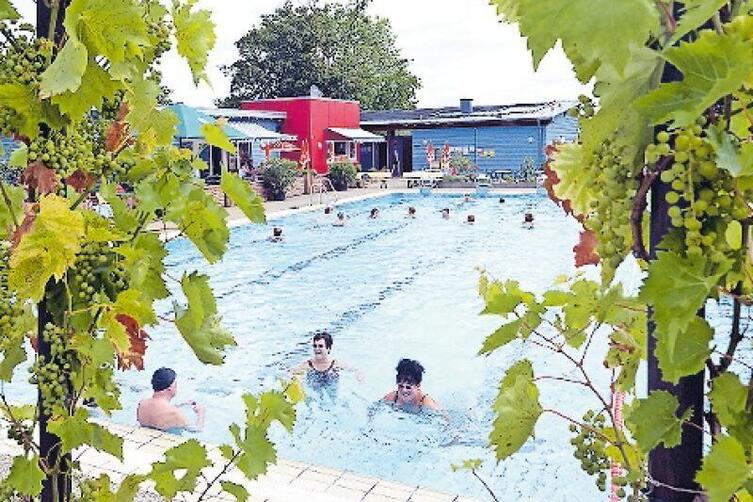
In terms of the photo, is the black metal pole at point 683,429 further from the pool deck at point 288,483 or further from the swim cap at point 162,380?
the swim cap at point 162,380

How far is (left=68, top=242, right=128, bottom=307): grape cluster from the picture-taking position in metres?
1.47

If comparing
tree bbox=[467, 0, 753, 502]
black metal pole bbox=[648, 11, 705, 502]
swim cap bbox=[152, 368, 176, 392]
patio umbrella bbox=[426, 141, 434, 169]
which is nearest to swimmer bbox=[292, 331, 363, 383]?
swim cap bbox=[152, 368, 176, 392]

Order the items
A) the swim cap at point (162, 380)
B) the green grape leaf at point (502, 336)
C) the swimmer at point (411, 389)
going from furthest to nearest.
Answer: the swimmer at point (411, 389)
the swim cap at point (162, 380)
the green grape leaf at point (502, 336)

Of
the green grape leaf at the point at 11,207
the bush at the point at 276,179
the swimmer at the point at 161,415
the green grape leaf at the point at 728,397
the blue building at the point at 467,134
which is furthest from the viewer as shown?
the blue building at the point at 467,134

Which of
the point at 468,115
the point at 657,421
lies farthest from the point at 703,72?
the point at 468,115

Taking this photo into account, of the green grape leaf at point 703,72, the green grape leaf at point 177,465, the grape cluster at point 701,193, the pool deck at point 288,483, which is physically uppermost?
the green grape leaf at point 703,72

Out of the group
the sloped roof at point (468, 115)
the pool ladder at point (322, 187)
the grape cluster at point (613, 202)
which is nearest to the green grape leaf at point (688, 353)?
the grape cluster at point (613, 202)

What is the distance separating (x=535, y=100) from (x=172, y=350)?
31.2 metres

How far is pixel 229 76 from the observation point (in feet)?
161

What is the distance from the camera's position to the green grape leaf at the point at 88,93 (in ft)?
4.64

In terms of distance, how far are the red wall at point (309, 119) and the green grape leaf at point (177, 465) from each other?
1193 inches

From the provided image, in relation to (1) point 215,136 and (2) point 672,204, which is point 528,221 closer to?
(1) point 215,136

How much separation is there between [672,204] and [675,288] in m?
0.12

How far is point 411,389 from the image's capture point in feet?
24.6
